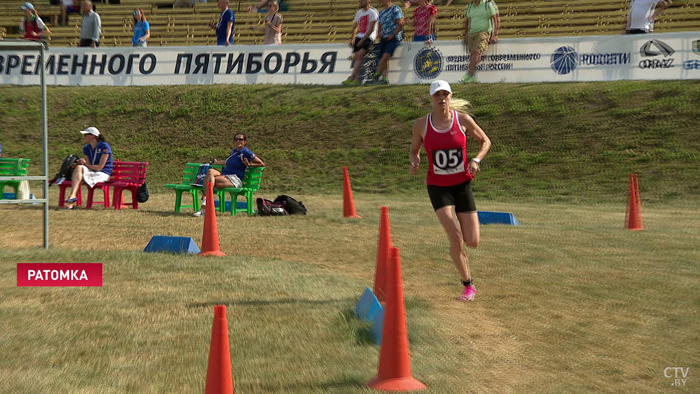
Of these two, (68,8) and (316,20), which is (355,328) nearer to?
(316,20)

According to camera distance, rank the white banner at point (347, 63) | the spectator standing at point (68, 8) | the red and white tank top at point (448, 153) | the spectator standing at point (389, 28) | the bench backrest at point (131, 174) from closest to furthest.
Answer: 1. the red and white tank top at point (448, 153)
2. the bench backrest at point (131, 174)
3. the white banner at point (347, 63)
4. the spectator standing at point (389, 28)
5. the spectator standing at point (68, 8)

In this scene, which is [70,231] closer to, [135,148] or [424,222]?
[424,222]

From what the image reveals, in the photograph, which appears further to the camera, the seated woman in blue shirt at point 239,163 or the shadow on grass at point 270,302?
the seated woman in blue shirt at point 239,163

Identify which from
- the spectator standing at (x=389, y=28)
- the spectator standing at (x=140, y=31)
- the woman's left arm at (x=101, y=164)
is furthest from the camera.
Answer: the spectator standing at (x=140, y=31)

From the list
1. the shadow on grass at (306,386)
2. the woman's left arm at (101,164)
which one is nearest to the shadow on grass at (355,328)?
the shadow on grass at (306,386)

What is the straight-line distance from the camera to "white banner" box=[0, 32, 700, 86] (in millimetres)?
23172

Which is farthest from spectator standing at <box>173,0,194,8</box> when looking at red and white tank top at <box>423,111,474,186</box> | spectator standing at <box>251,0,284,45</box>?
red and white tank top at <box>423,111,474,186</box>

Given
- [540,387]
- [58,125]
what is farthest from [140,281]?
[58,125]

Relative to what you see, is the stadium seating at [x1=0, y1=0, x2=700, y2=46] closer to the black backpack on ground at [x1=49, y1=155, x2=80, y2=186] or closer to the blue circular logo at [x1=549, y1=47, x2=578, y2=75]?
the blue circular logo at [x1=549, y1=47, x2=578, y2=75]

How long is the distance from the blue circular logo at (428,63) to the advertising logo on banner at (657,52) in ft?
17.5

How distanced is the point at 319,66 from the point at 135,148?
19.2 ft

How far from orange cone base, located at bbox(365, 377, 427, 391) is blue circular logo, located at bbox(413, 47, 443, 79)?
19968mm

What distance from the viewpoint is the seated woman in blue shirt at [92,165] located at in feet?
54.2
